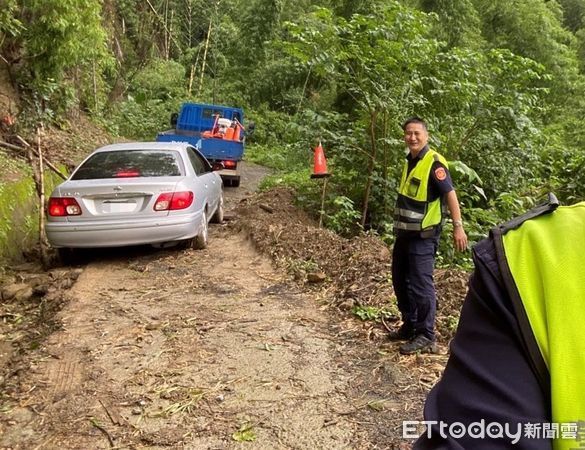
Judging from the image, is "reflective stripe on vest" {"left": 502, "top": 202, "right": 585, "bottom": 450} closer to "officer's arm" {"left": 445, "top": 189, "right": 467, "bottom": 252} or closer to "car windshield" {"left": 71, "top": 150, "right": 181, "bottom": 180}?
"officer's arm" {"left": 445, "top": 189, "right": 467, "bottom": 252}

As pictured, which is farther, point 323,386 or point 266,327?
point 266,327

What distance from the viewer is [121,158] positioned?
261 inches

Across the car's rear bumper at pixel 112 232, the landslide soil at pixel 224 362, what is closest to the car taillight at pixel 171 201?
the car's rear bumper at pixel 112 232

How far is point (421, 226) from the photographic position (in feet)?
12.2

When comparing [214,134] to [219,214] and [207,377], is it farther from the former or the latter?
[207,377]

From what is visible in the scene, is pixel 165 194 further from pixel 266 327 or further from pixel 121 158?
pixel 266 327

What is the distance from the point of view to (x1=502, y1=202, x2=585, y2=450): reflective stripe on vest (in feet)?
2.47

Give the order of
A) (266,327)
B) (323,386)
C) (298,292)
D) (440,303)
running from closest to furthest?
(323,386) < (266,327) < (440,303) < (298,292)

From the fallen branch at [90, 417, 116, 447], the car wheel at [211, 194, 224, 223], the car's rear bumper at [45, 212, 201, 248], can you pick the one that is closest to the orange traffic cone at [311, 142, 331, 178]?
the car wheel at [211, 194, 224, 223]

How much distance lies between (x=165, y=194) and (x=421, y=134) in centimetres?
338

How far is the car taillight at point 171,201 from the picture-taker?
19.7 feet

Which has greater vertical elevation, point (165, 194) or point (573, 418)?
point (573, 418)

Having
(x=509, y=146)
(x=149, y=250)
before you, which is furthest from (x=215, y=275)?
(x=509, y=146)

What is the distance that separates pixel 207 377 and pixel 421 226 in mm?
1882
